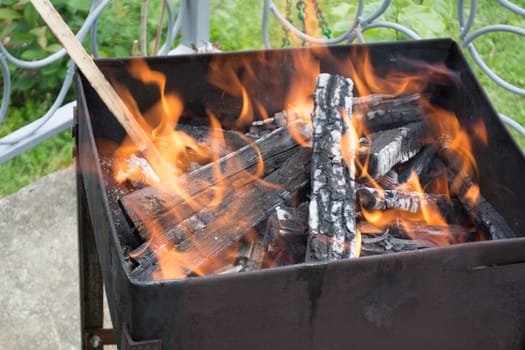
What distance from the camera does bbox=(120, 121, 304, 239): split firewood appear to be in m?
1.61

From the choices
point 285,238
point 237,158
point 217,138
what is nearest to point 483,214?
point 285,238

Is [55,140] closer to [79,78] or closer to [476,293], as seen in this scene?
[79,78]

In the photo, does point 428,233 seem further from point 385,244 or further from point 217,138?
point 217,138

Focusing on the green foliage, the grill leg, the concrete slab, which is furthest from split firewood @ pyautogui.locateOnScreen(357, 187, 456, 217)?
the green foliage

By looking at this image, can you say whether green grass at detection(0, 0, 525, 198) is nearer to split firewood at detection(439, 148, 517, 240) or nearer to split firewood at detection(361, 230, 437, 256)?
split firewood at detection(439, 148, 517, 240)

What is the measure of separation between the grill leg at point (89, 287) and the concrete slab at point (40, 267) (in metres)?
0.31

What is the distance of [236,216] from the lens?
1646 mm

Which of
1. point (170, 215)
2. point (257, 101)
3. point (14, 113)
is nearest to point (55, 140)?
point (14, 113)

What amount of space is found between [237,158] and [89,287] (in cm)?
60

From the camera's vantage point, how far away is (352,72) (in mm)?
2094

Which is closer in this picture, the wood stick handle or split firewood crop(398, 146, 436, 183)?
the wood stick handle

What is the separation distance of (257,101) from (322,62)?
0.72 ft

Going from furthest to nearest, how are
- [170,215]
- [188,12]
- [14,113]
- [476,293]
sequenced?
[14,113], [188,12], [170,215], [476,293]

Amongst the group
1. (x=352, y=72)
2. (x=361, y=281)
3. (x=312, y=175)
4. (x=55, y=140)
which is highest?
(x=352, y=72)
